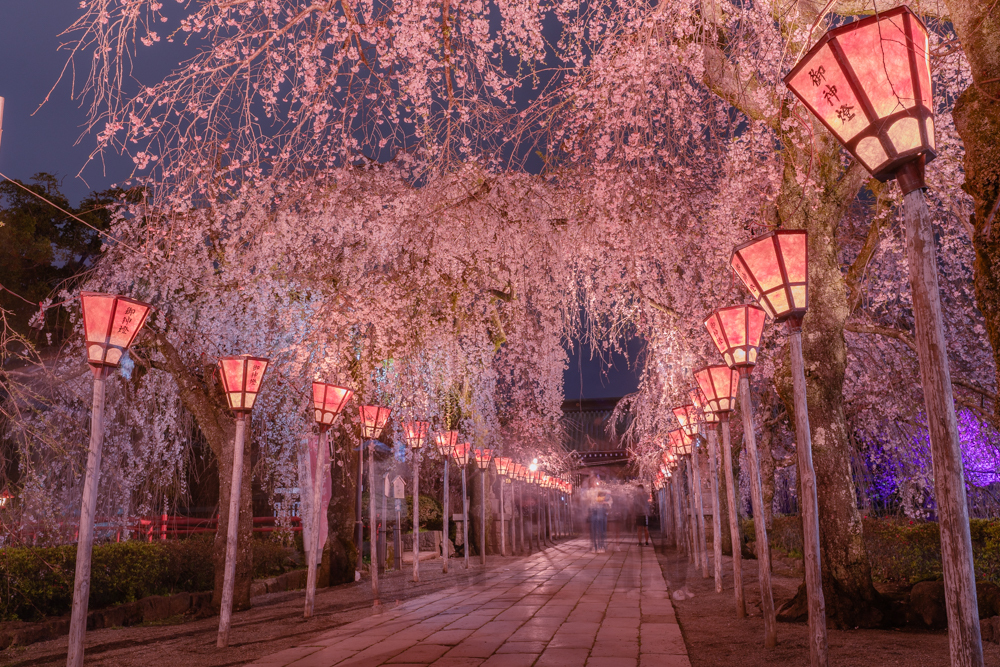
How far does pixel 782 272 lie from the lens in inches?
213

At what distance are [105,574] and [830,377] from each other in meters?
9.69

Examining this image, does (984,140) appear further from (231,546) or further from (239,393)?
(231,546)

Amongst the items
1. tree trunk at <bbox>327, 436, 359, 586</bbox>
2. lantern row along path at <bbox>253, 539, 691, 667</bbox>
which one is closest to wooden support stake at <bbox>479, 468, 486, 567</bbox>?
tree trunk at <bbox>327, 436, 359, 586</bbox>

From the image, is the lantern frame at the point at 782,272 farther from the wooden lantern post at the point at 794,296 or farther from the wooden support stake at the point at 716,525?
the wooden support stake at the point at 716,525

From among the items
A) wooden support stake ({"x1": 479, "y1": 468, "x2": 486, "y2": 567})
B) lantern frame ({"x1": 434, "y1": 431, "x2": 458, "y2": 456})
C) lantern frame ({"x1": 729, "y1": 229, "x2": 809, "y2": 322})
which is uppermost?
lantern frame ({"x1": 729, "y1": 229, "x2": 809, "y2": 322})

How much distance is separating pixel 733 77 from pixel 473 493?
636 inches

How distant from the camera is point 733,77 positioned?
7.68 meters

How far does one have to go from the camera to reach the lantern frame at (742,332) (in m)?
7.37

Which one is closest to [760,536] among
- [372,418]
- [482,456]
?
[372,418]

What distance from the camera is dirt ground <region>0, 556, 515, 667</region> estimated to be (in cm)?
668

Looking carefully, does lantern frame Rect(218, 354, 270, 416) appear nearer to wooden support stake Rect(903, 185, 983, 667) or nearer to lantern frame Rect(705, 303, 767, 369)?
lantern frame Rect(705, 303, 767, 369)

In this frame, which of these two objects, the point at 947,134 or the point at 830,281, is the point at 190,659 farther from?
the point at 947,134

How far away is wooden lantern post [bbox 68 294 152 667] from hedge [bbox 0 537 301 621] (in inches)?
28.2

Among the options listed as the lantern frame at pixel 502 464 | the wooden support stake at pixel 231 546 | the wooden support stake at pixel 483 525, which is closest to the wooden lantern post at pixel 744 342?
the wooden support stake at pixel 231 546
